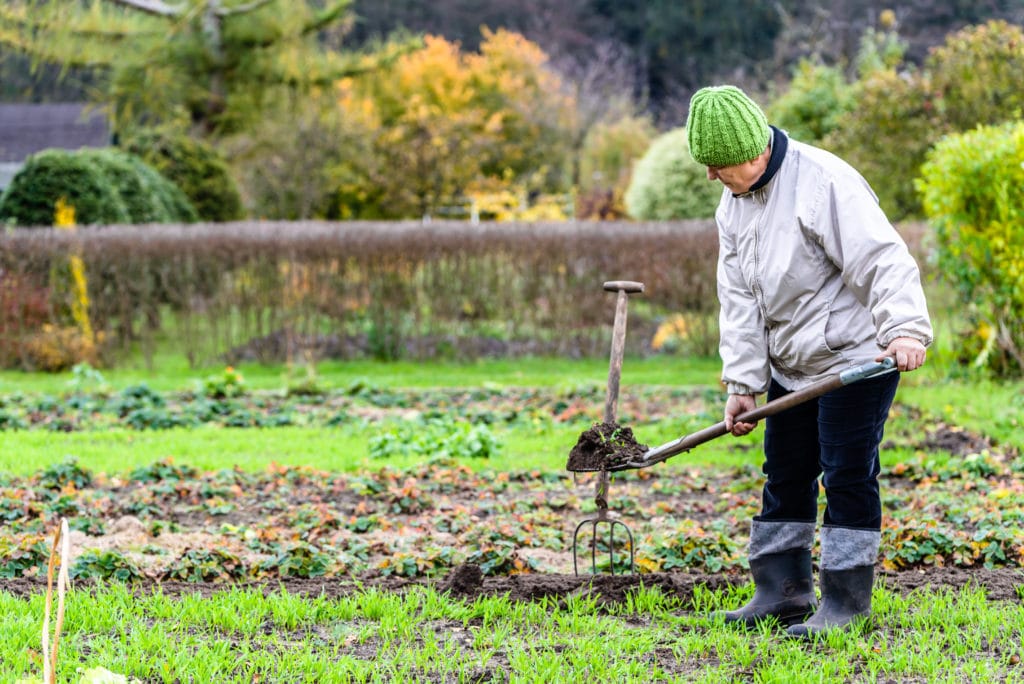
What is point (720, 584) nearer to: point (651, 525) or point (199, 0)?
point (651, 525)

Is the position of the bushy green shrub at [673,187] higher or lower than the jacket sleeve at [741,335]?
higher

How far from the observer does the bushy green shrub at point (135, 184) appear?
15.2 metres

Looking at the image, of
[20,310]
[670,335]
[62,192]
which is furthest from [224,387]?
[62,192]

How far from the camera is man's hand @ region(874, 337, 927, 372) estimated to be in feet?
10.7

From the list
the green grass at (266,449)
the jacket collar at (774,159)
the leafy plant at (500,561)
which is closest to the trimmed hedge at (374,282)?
the green grass at (266,449)

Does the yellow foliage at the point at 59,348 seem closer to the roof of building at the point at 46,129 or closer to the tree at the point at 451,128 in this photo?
the tree at the point at 451,128

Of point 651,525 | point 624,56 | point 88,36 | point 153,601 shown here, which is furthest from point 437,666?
point 624,56

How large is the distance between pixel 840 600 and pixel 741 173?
4.74 feet

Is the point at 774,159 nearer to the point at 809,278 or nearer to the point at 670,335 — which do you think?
the point at 809,278

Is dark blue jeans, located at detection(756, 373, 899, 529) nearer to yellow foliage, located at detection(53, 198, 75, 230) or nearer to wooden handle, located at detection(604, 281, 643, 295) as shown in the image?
wooden handle, located at detection(604, 281, 643, 295)

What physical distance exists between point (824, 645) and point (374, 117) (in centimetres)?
2394

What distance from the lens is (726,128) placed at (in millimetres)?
3508

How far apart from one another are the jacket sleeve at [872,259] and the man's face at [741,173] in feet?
0.71

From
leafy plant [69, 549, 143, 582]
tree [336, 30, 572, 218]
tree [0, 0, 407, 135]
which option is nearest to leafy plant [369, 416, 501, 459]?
leafy plant [69, 549, 143, 582]
